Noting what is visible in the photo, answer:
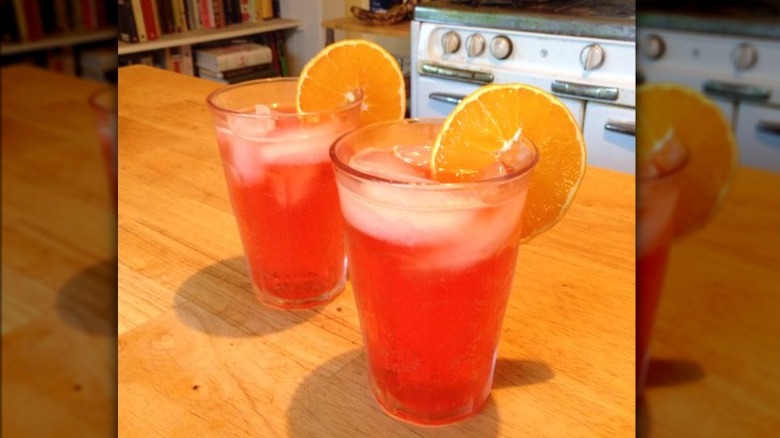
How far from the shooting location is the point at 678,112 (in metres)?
0.08

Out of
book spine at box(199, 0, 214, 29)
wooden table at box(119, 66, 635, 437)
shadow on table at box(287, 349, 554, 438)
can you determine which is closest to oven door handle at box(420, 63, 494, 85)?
book spine at box(199, 0, 214, 29)

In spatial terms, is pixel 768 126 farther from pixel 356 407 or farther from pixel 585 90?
pixel 585 90

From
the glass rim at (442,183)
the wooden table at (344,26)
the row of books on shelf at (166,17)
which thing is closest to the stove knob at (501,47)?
the wooden table at (344,26)

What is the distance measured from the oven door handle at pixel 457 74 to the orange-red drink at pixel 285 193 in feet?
4.02

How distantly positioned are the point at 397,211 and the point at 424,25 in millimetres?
1464

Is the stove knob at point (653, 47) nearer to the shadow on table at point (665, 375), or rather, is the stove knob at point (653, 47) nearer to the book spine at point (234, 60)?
the shadow on table at point (665, 375)

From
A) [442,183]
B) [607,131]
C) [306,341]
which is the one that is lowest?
[607,131]

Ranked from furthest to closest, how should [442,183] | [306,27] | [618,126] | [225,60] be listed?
[618,126] → [225,60] → [306,27] → [442,183]

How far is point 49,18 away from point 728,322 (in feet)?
0.31

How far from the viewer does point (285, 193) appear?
0.43m

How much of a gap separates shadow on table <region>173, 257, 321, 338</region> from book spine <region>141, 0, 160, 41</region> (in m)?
0.46

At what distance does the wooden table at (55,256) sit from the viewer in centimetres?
8

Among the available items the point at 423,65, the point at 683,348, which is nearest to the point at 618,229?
the point at 683,348

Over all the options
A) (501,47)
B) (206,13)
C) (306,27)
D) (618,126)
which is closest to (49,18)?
(306,27)
